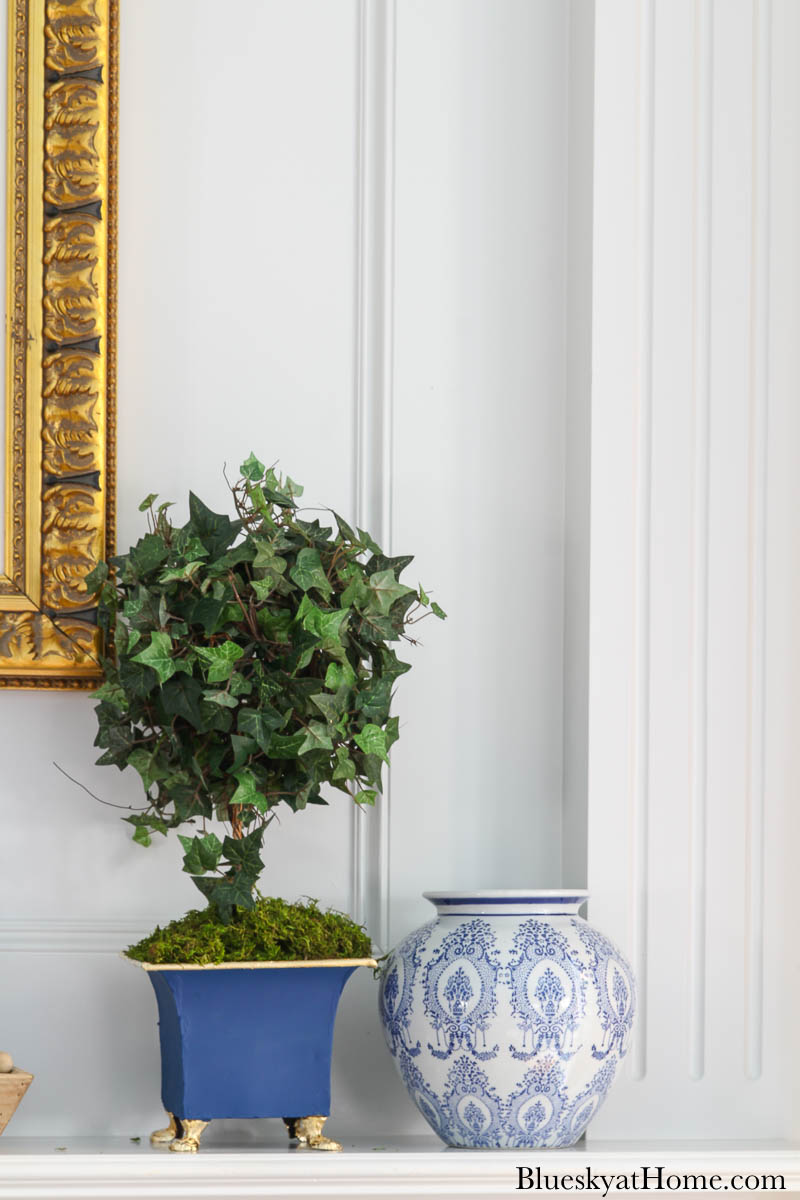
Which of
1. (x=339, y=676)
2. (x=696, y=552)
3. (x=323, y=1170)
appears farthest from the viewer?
(x=696, y=552)

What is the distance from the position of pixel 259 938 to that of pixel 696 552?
24.1 inches

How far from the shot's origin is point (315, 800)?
1313 mm

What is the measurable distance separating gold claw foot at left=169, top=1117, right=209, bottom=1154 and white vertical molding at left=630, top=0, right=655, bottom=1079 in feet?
1.48

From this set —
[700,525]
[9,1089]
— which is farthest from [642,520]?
[9,1089]

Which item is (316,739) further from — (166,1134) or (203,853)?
(166,1134)

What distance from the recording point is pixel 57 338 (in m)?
1.41

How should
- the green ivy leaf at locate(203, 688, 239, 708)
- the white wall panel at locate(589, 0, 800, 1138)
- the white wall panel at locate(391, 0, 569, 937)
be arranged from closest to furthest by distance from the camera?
1. the green ivy leaf at locate(203, 688, 239, 708)
2. the white wall panel at locate(589, 0, 800, 1138)
3. the white wall panel at locate(391, 0, 569, 937)

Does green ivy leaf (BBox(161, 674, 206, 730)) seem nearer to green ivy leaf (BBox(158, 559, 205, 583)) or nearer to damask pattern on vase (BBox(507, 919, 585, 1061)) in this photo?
green ivy leaf (BBox(158, 559, 205, 583))

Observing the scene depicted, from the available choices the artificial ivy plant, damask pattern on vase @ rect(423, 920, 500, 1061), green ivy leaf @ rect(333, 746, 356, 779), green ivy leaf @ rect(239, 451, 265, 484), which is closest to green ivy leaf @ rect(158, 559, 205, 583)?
the artificial ivy plant

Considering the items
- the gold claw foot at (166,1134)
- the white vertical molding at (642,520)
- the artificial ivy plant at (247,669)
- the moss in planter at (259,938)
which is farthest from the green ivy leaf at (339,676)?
the gold claw foot at (166,1134)

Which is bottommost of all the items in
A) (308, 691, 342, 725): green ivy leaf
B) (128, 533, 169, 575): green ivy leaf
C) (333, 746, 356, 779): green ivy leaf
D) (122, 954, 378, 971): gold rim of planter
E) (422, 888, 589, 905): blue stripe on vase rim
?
(122, 954, 378, 971): gold rim of planter

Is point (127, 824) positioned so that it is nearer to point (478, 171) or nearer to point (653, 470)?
point (653, 470)

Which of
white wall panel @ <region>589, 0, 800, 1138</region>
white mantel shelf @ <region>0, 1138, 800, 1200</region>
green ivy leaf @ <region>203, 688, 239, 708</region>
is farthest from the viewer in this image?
white wall panel @ <region>589, 0, 800, 1138</region>

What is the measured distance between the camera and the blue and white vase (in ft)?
3.81
